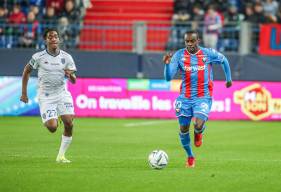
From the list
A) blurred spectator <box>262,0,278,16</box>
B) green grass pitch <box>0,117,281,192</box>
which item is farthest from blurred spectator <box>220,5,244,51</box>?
green grass pitch <box>0,117,281,192</box>

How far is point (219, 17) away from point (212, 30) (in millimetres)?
802

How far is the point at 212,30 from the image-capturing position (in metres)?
27.1

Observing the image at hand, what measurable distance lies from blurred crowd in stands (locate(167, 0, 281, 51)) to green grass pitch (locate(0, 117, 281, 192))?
9.94 feet

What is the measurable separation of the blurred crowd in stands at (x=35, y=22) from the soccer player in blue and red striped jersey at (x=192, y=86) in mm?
12440

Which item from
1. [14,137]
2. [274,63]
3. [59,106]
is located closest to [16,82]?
[14,137]

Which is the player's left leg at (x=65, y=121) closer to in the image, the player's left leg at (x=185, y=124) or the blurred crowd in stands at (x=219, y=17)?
the player's left leg at (x=185, y=124)

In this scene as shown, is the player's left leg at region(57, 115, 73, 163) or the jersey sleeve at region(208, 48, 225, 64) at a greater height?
the jersey sleeve at region(208, 48, 225, 64)

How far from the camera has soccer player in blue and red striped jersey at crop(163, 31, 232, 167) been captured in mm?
14477

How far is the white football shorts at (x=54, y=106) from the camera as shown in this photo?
49.2ft

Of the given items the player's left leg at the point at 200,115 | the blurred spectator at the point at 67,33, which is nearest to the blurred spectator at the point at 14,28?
the blurred spectator at the point at 67,33

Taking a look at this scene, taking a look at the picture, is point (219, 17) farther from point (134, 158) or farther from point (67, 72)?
point (67, 72)

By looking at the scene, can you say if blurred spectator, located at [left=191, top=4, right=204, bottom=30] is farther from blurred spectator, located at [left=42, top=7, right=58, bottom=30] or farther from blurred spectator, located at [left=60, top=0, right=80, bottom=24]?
blurred spectator, located at [left=42, top=7, right=58, bottom=30]

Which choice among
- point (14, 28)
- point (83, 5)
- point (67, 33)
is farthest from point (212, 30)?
point (14, 28)

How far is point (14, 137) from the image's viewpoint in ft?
67.4
